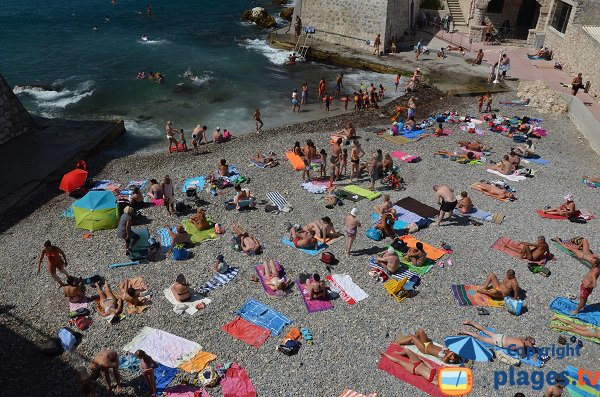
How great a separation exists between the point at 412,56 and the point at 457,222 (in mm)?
20619

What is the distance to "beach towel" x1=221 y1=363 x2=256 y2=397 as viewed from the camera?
30.3 feet

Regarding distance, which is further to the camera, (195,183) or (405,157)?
(405,157)

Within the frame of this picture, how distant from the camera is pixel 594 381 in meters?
9.27

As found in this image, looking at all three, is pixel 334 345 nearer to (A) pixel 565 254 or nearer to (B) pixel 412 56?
(A) pixel 565 254

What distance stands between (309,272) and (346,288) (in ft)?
3.97

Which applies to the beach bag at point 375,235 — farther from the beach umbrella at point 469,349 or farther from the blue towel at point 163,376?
the blue towel at point 163,376

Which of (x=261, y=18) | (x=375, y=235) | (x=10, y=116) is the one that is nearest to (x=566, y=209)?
(x=375, y=235)

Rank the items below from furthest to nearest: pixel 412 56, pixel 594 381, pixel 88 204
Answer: pixel 412 56 → pixel 88 204 → pixel 594 381

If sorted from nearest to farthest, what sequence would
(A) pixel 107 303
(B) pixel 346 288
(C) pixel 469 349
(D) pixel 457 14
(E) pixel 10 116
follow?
(C) pixel 469 349 → (A) pixel 107 303 → (B) pixel 346 288 → (E) pixel 10 116 → (D) pixel 457 14

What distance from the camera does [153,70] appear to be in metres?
33.0

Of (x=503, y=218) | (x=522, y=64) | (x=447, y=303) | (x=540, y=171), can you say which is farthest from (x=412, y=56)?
(x=447, y=303)

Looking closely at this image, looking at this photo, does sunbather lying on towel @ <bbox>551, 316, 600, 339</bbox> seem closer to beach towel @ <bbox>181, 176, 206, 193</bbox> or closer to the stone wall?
beach towel @ <bbox>181, 176, 206, 193</bbox>

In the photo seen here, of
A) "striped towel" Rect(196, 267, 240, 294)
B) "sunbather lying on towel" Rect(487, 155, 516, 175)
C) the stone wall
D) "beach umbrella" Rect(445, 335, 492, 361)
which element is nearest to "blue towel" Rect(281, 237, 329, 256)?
"striped towel" Rect(196, 267, 240, 294)

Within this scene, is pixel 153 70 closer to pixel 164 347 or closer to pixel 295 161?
pixel 295 161
